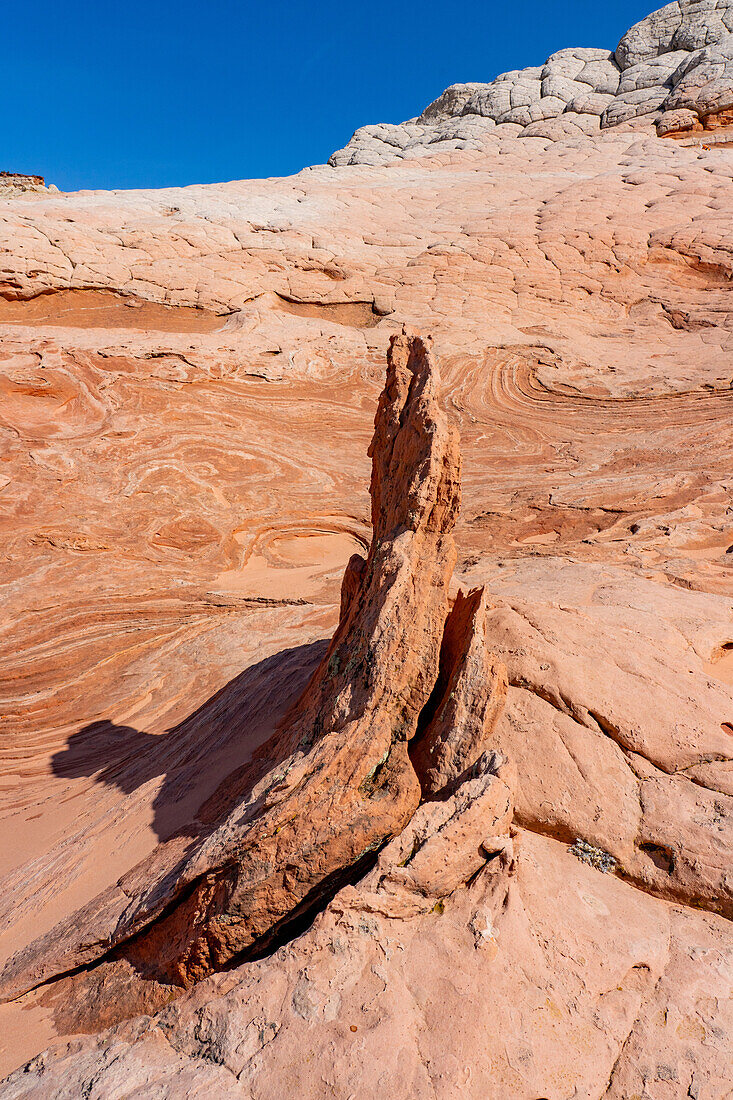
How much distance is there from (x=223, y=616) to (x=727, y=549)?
680 centimetres

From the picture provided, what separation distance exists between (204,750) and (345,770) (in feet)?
8.81

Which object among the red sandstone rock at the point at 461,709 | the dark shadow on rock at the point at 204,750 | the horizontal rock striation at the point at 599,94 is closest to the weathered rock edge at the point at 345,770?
the red sandstone rock at the point at 461,709

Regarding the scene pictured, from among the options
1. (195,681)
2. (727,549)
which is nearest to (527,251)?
(727,549)

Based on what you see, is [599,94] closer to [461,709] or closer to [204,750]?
[204,750]

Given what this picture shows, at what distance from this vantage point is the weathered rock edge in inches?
116

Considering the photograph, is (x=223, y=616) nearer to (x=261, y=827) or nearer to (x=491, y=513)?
(x=491, y=513)

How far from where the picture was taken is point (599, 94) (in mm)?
30484

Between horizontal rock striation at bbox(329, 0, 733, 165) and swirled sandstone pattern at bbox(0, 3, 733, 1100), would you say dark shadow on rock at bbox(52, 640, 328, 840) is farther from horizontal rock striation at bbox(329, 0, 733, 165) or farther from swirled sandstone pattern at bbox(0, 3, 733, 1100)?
horizontal rock striation at bbox(329, 0, 733, 165)

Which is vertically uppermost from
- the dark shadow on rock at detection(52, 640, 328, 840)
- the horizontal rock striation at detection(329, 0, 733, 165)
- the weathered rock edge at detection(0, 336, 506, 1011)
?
the horizontal rock striation at detection(329, 0, 733, 165)

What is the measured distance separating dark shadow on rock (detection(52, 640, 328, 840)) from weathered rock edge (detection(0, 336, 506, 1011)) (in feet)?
0.51

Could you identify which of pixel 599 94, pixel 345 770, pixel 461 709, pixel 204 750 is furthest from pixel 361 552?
pixel 599 94

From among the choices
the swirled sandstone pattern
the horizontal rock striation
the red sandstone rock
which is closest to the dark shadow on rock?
the swirled sandstone pattern

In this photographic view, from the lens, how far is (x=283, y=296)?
17234 mm

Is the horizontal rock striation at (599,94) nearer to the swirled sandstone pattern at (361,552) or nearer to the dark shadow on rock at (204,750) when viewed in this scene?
the swirled sandstone pattern at (361,552)
